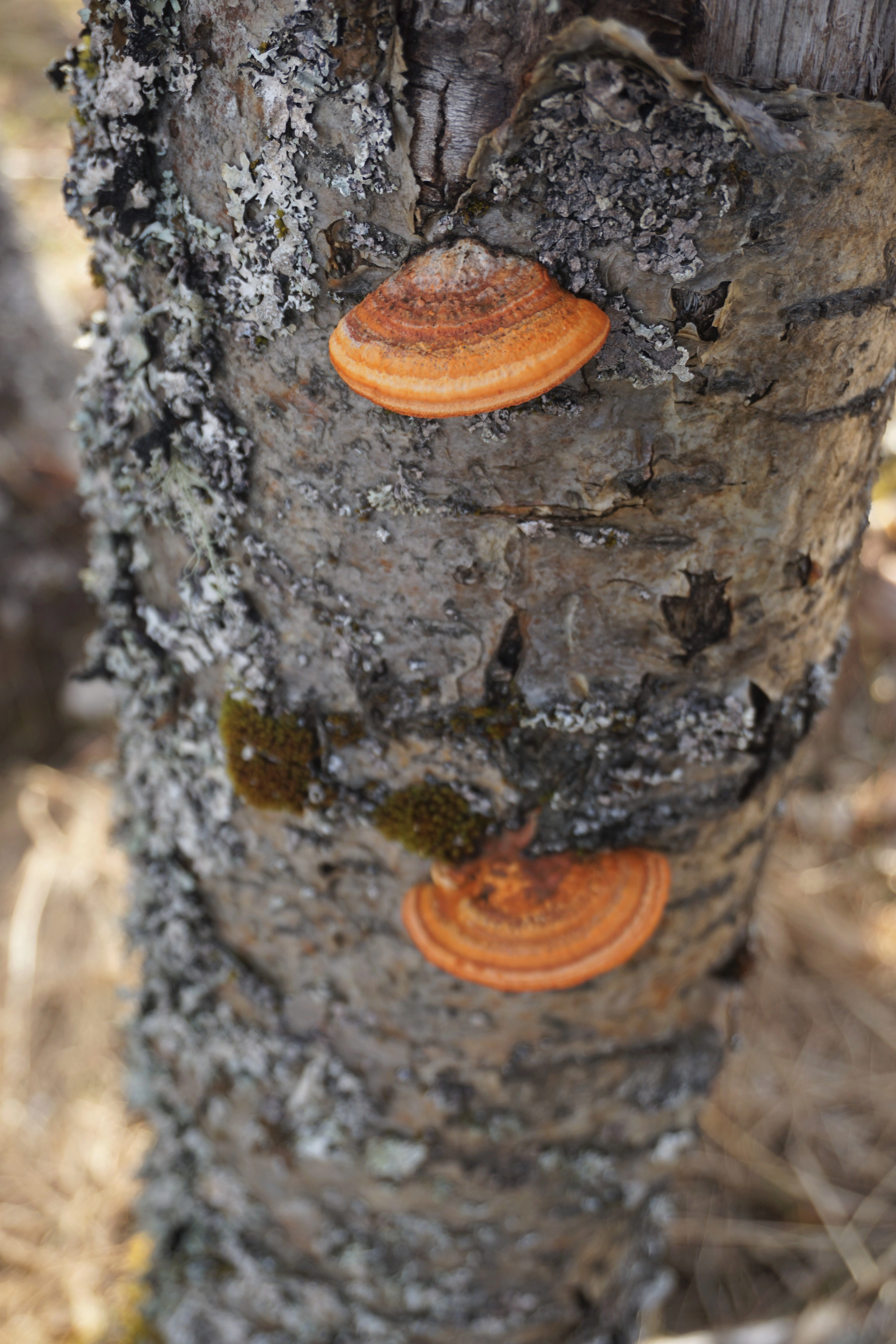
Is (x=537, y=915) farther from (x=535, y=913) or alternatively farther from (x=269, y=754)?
(x=269, y=754)

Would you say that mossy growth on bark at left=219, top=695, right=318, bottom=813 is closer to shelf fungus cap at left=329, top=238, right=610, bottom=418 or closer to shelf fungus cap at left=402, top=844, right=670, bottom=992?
shelf fungus cap at left=402, top=844, right=670, bottom=992

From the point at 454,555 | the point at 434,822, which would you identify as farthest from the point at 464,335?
the point at 434,822

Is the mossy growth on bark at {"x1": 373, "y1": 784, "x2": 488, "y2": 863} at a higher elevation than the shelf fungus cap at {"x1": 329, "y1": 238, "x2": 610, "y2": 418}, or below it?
below

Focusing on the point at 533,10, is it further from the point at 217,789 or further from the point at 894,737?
the point at 894,737

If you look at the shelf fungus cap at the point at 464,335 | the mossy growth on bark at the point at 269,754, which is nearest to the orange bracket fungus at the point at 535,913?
the mossy growth on bark at the point at 269,754

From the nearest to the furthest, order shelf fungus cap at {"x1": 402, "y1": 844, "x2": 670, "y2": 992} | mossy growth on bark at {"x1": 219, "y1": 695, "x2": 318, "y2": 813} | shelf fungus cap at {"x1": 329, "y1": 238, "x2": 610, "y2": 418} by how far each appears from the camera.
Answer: shelf fungus cap at {"x1": 329, "y1": 238, "x2": 610, "y2": 418}, shelf fungus cap at {"x1": 402, "y1": 844, "x2": 670, "y2": 992}, mossy growth on bark at {"x1": 219, "y1": 695, "x2": 318, "y2": 813}

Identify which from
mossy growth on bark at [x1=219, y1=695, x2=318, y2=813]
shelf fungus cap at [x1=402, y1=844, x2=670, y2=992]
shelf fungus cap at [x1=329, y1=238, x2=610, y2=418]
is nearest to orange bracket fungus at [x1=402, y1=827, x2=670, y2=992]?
shelf fungus cap at [x1=402, y1=844, x2=670, y2=992]
